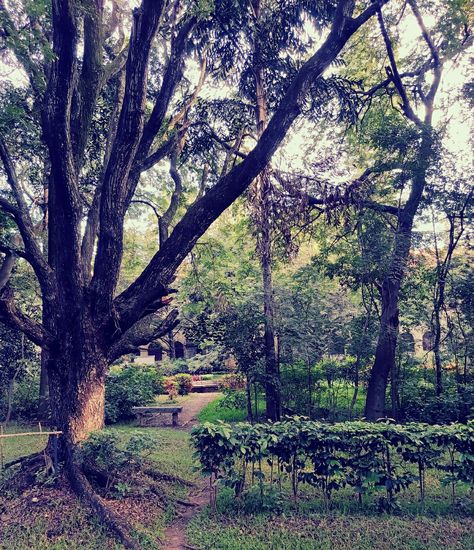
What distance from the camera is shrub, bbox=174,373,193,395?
17047 mm

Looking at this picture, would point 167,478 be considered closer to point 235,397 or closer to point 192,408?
point 235,397

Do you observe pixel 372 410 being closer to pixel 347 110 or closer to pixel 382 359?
pixel 382 359

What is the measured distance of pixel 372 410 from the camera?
31.9 ft

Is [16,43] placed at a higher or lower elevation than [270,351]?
higher

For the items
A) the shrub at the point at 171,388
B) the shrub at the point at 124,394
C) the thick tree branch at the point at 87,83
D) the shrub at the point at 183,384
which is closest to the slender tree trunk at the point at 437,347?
the thick tree branch at the point at 87,83

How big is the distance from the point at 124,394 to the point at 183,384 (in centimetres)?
557

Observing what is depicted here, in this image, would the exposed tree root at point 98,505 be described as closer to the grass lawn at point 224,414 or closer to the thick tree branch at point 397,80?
the grass lawn at point 224,414

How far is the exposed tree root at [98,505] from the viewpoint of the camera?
165 inches

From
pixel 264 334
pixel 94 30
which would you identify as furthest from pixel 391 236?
pixel 94 30

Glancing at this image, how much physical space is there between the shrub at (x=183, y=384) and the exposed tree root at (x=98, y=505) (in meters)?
12.2

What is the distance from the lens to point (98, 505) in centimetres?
460

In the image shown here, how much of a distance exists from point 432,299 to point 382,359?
182 centimetres

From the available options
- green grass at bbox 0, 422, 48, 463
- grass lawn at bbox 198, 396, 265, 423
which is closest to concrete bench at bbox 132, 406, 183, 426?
grass lawn at bbox 198, 396, 265, 423

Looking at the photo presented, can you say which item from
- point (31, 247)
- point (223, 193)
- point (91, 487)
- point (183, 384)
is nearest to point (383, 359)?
point (223, 193)
